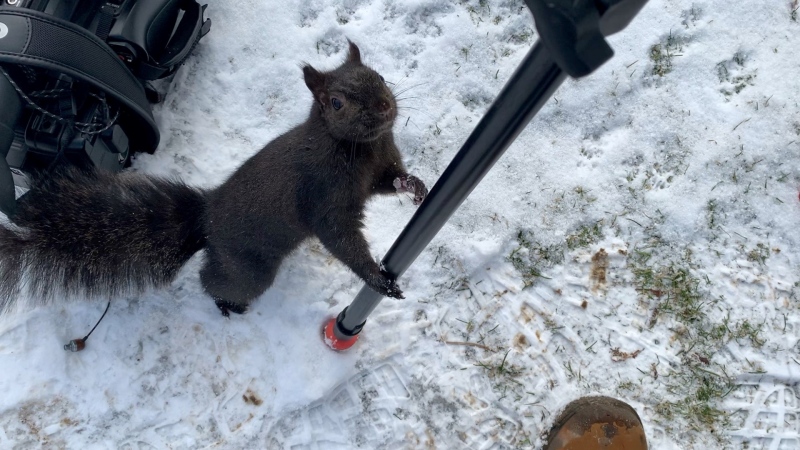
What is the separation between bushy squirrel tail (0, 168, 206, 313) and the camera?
95.8 inches

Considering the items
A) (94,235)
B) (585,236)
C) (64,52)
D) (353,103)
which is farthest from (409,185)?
(64,52)

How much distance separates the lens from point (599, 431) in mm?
2867

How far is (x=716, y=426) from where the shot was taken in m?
2.98

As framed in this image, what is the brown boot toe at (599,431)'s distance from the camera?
286cm

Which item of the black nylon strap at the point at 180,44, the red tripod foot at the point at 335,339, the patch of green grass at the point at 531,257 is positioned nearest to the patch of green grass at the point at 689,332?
the patch of green grass at the point at 531,257

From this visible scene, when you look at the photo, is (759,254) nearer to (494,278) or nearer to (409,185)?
(494,278)

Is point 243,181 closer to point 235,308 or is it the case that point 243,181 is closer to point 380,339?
point 235,308

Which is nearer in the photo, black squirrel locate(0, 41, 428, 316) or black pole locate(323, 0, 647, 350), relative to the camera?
black pole locate(323, 0, 647, 350)

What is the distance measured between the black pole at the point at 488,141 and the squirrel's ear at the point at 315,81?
Result: 0.82 meters

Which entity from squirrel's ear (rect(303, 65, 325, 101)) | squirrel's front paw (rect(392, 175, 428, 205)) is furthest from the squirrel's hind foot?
squirrel's ear (rect(303, 65, 325, 101))

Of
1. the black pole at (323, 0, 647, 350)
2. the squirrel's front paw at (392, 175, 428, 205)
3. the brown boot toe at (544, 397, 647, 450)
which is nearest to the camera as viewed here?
the black pole at (323, 0, 647, 350)

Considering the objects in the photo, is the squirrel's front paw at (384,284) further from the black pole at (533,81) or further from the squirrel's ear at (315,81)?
the squirrel's ear at (315,81)

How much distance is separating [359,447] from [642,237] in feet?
6.70

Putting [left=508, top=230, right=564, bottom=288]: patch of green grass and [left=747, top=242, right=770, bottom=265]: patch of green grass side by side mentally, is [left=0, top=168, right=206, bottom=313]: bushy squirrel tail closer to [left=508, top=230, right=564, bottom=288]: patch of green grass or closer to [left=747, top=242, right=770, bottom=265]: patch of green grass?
[left=508, top=230, right=564, bottom=288]: patch of green grass
